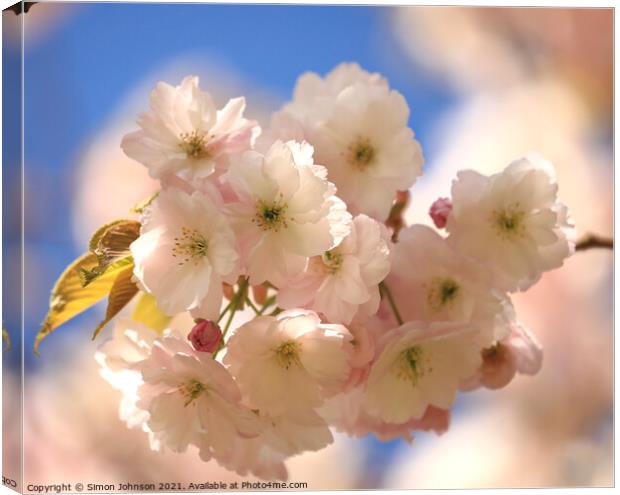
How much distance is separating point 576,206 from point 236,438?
27.8 inches

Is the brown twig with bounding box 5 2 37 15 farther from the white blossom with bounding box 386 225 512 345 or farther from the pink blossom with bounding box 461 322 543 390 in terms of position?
the pink blossom with bounding box 461 322 543 390

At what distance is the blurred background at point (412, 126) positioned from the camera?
1.17 m

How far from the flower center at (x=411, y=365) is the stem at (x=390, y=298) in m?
0.04

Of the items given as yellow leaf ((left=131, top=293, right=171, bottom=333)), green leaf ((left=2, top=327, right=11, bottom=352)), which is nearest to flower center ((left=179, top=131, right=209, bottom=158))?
yellow leaf ((left=131, top=293, right=171, bottom=333))

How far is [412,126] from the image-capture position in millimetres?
1284

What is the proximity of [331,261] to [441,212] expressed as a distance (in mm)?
197

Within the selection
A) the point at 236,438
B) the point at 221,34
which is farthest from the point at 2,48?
the point at 236,438

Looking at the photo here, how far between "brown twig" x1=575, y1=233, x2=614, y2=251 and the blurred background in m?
0.03

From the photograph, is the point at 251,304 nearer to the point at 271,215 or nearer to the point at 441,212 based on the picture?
the point at 271,215

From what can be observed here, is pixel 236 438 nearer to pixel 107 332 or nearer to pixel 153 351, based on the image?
pixel 153 351

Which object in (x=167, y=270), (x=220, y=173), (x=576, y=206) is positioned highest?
(x=576, y=206)

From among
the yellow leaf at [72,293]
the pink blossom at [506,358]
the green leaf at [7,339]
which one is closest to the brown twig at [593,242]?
the pink blossom at [506,358]

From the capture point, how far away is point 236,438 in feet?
3.05

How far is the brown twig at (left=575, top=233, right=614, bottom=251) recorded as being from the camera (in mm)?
1207
